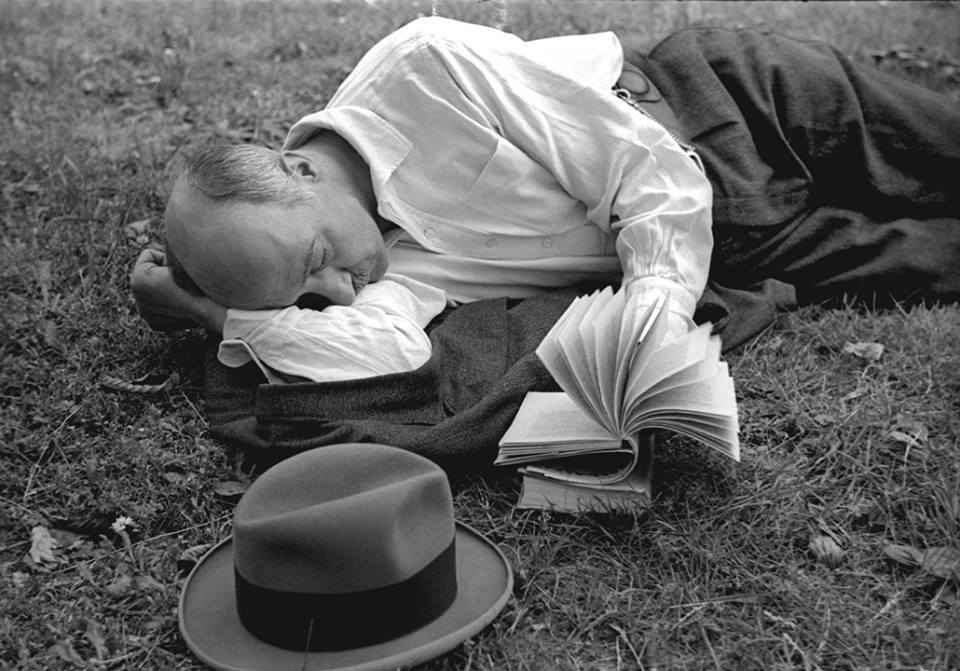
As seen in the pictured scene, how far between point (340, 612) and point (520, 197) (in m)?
1.61

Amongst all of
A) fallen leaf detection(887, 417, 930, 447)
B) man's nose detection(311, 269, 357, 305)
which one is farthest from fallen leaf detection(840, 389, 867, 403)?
man's nose detection(311, 269, 357, 305)

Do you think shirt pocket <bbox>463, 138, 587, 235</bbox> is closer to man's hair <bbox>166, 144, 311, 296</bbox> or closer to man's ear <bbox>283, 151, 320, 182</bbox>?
man's ear <bbox>283, 151, 320, 182</bbox>

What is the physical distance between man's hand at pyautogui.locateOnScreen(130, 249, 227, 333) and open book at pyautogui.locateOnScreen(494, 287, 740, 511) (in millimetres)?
960

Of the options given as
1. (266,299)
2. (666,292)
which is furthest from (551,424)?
(266,299)

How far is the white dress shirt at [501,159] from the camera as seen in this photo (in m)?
3.22

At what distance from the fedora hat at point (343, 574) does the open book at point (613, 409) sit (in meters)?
0.43

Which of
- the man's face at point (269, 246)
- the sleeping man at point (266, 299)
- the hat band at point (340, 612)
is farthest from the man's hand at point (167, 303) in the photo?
the hat band at point (340, 612)

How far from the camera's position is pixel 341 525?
2.08 metres

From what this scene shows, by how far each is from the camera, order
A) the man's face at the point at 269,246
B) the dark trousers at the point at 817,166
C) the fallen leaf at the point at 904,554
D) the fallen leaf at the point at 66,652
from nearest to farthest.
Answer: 1. the fallen leaf at the point at 66,652
2. the fallen leaf at the point at 904,554
3. the man's face at the point at 269,246
4. the dark trousers at the point at 817,166

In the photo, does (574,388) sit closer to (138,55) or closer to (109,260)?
(109,260)

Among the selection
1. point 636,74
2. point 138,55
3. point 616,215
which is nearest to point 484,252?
point 616,215

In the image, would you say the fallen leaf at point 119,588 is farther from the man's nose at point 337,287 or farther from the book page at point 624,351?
the book page at point 624,351

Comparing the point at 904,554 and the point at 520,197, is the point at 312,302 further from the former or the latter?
the point at 904,554

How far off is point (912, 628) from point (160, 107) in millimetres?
4073
